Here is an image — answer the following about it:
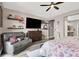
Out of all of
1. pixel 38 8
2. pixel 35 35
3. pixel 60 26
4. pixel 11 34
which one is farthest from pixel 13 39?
pixel 60 26

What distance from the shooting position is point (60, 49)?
4.95ft

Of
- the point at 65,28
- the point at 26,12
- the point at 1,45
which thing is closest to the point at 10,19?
the point at 26,12

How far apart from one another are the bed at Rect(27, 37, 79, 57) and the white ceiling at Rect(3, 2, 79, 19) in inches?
15.9

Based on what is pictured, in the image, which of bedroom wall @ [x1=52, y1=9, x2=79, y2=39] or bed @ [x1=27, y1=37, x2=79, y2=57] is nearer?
bed @ [x1=27, y1=37, x2=79, y2=57]

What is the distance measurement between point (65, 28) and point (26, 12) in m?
0.63

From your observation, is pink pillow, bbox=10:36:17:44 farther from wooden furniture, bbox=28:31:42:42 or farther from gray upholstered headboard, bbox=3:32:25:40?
wooden furniture, bbox=28:31:42:42

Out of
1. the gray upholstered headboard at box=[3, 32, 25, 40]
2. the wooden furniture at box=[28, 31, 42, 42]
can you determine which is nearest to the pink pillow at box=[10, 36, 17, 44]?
the gray upholstered headboard at box=[3, 32, 25, 40]

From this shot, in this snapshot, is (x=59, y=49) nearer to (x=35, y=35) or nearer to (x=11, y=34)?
(x=35, y=35)

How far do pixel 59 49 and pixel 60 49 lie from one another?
0.01 m

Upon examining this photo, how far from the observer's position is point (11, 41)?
1.54 metres

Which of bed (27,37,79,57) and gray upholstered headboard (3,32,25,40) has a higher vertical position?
gray upholstered headboard (3,32,25,40)

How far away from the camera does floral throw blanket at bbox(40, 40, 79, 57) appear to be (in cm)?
146

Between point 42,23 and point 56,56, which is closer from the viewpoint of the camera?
point 56,56

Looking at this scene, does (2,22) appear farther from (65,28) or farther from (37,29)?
(65,28)
